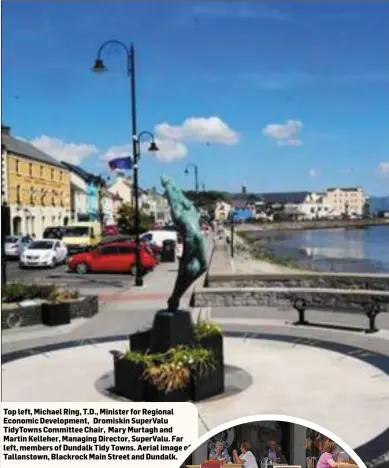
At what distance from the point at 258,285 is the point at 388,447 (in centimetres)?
945

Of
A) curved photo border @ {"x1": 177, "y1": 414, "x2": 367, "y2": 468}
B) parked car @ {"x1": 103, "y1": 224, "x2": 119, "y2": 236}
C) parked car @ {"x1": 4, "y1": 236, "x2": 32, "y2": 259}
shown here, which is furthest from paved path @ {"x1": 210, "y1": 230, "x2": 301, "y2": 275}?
parked car @ {"x1": 103, "y1": 224, "x2": 119, "y2": 236}

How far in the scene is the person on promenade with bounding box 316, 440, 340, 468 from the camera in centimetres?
418

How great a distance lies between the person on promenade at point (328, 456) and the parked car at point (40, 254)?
22.7 meters

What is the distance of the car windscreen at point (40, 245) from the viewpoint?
26.1 meters

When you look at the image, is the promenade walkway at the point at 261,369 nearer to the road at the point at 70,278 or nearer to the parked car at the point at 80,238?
the road at the point at 70,278

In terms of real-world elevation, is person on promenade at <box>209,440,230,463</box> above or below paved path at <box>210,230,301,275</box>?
below

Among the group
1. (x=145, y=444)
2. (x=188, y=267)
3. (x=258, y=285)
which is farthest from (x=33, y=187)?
(x=145, y=444)

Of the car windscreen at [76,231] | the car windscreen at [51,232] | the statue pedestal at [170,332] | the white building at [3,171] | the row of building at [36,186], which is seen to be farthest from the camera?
the car windscreen at [76,231]

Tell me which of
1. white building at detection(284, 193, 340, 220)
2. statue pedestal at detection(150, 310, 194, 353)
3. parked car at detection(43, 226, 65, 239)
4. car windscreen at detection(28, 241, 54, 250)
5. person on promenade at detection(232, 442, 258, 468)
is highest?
white building at detection(284, 193, 340, 220)

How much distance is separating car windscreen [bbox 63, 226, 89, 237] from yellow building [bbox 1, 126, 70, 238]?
5530mm

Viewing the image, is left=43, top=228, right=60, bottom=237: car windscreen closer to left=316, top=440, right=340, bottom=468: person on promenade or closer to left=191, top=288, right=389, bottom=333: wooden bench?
left=191, top=288, right=389, bottom=333: wooden bench

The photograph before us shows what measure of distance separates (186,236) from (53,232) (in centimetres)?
1959

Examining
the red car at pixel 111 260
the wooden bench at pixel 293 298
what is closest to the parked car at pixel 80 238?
the red car at pixel 111 260

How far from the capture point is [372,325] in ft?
35.3
